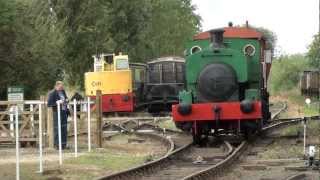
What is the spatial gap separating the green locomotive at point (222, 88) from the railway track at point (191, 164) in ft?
2.11

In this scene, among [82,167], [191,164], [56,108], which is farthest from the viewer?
[56,108]

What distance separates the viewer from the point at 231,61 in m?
20.2

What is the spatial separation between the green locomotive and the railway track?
64 cm

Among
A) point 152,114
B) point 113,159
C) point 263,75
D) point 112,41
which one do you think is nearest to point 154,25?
point 112,41

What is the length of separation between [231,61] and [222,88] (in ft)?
2.56

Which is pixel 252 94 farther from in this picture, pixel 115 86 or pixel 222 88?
pixel 115 86

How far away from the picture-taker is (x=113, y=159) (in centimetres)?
1670

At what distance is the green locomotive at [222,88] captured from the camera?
19703mm

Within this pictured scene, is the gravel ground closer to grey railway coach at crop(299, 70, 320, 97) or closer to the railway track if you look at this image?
the railway track

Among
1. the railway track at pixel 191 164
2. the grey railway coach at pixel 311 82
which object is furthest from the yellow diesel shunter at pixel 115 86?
the grey railway coach at pixel 311 82

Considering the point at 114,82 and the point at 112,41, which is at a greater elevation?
the point at 112,41

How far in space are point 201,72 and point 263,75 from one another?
2550mm

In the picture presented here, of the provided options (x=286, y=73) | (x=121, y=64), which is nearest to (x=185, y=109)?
(x=121, y=64)

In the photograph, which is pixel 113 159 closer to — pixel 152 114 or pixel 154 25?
pixel 152 114
